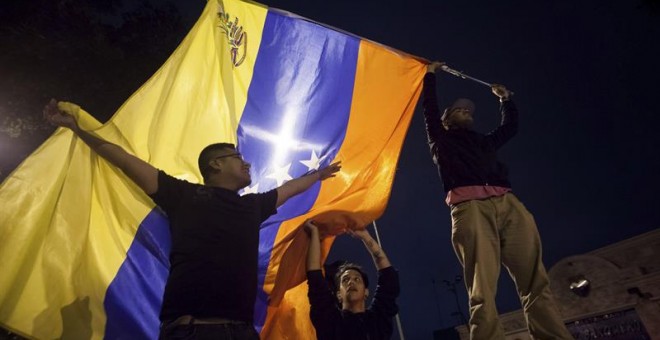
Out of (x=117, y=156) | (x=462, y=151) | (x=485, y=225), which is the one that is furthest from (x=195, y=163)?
(x=485, y=225)

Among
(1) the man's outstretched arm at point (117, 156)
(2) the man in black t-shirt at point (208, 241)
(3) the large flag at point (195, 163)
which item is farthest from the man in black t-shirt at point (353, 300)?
(1) the man's outstretched arm at point (117, 156)

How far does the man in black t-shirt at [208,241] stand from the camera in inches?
77.1

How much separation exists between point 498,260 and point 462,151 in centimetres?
108

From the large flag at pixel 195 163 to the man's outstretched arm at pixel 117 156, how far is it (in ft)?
0.75

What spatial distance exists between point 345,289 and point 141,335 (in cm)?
168

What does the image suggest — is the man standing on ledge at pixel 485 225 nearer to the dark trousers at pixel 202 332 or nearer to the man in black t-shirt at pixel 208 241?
the man in black t-shirt at pixel 208 241

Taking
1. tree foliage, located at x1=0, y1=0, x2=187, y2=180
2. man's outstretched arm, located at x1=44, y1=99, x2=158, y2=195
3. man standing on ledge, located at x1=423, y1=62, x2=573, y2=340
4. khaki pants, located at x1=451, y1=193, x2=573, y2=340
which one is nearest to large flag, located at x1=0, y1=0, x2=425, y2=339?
man's outstretched arm, located at x1=44, y1=99, x2=158, y2=195

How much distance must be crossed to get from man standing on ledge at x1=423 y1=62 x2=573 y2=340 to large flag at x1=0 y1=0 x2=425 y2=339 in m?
0.53

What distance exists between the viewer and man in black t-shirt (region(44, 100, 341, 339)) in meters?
1.96

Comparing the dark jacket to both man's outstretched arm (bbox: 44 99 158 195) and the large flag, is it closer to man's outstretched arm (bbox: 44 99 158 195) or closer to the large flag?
the large flag

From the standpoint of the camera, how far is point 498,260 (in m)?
3.34

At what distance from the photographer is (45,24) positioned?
8031 mm

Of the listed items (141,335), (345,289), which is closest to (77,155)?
(141,335)

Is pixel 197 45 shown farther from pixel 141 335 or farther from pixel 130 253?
pixel 141 335
